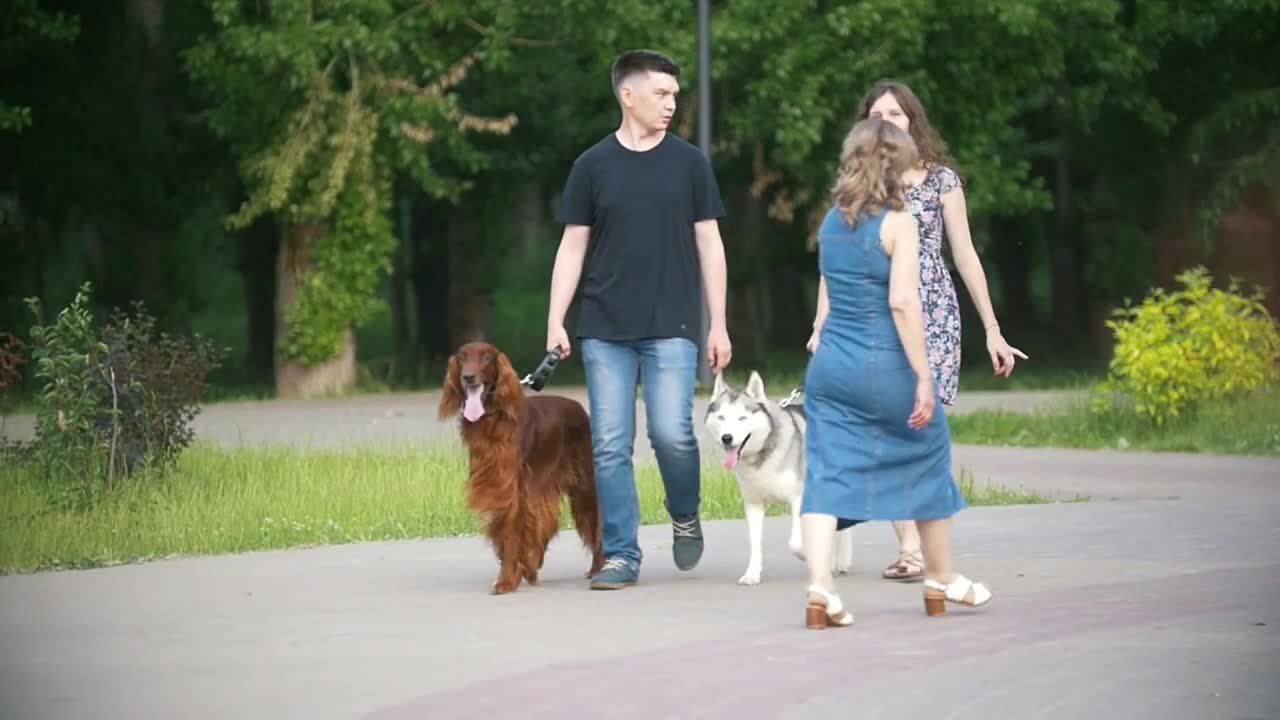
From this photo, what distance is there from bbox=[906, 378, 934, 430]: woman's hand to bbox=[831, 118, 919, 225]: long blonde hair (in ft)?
2.09

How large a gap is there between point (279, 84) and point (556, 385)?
5.49m

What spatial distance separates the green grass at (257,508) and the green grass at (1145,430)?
127 inches

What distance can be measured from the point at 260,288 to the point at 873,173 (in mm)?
31853

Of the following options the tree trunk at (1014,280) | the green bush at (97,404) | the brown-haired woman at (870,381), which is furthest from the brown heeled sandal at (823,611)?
the tree trunk at (1014,280)

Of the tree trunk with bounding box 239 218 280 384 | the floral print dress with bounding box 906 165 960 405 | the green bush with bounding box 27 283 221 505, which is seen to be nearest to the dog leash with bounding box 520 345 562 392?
the floral print dress with bounding box 906 165 960 405

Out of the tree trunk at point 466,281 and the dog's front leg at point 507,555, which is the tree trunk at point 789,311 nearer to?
the tree trunk at point 466,281

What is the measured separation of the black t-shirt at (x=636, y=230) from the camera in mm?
10711

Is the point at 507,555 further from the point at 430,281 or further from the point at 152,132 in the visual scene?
Answer: the point at 430,281

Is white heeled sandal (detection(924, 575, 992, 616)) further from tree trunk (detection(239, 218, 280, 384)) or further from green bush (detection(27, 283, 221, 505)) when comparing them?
tree trunk (detection(239, 218, 280, 384))

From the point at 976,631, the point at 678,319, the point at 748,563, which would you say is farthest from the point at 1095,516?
the point at 976,631

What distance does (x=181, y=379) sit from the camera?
617 inches

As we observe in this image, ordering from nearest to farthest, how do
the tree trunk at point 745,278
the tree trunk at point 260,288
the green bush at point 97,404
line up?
the green bush at point 97,404 < the tree trunk at point 745,278 < the tree trunk at point 260,288

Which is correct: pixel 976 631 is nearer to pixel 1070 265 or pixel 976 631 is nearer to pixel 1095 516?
pixel 1095 516

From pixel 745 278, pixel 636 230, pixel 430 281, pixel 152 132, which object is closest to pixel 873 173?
pixel 636 230
